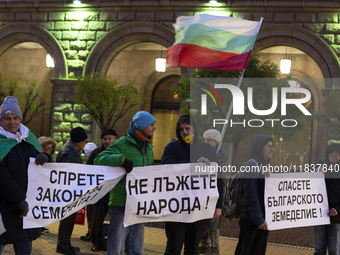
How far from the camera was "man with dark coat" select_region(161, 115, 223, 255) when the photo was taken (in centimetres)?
497

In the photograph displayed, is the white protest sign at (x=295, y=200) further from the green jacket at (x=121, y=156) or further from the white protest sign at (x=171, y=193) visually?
the green jacket at (x=121, y=156)

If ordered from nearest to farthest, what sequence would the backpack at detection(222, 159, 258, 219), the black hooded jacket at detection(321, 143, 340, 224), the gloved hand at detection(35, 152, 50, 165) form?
the gloved hand at detection(35, 152, 50, 165), the backpack at detection(222, 159, 258, 219), the black hooded jacket at detection(321, 143, 340, 224)

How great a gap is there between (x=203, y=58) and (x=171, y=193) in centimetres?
336

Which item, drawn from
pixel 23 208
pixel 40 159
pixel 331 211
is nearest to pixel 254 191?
pixel 331 211

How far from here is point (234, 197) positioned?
220 inches

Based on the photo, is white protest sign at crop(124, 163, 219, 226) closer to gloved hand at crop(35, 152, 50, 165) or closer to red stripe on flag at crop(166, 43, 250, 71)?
gloved hand at crop(35, 152, 50, 165)

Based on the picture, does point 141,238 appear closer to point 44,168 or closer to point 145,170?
point 145,170

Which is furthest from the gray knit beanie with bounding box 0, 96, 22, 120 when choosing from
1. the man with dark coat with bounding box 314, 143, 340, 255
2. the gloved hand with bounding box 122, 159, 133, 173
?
the man with dark coat with bounding box 314, 143, 340, 255

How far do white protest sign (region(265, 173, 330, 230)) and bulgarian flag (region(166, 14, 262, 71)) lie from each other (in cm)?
268

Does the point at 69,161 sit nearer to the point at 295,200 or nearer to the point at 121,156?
the point at 121,156

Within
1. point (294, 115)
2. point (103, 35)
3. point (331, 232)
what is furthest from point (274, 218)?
point (103, 35)

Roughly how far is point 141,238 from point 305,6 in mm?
13295

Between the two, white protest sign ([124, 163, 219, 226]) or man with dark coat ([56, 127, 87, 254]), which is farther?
man with dark coat ([56, 127, 87, 254])

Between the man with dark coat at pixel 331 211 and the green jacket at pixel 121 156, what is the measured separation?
262 centimetres
